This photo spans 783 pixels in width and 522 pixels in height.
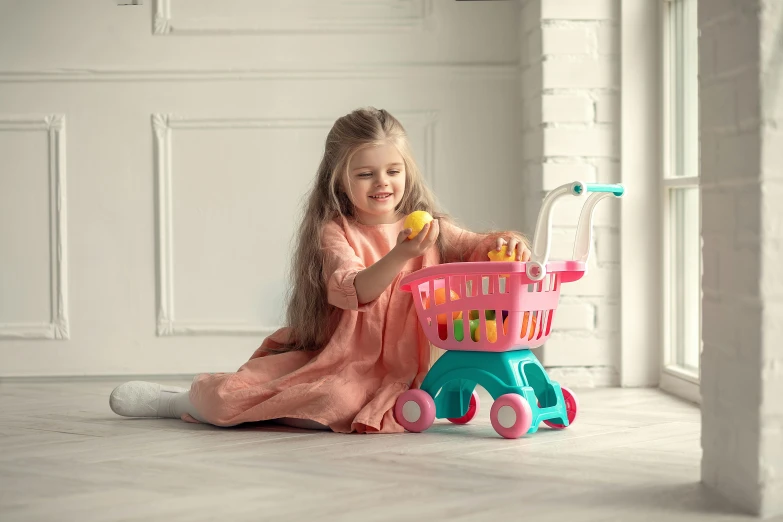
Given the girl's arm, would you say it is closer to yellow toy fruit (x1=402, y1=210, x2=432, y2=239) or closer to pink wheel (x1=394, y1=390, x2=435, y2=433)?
yellow toy fruit (x1=402, y1=210, x2=432, y2=239)

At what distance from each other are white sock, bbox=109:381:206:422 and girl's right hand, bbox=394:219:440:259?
75 cm

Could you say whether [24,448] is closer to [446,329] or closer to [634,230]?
[446,329]

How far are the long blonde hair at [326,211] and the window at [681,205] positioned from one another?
81cm

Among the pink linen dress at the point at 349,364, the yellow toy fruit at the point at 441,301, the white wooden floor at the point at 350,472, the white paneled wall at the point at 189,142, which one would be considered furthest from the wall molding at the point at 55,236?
the yellow toy fruit at the point at 441,301

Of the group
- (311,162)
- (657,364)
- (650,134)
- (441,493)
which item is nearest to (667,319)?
(657,364)

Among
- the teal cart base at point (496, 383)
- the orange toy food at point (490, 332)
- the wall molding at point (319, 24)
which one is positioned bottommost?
the teal cart base at point (496, 383)

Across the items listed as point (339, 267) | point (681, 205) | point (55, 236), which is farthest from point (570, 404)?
point (55, 236)

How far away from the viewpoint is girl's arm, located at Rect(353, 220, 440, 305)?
232 centimetres

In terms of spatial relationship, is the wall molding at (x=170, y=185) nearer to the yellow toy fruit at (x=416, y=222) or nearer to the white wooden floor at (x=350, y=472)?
the white wooden floor at (x=350, y=472)

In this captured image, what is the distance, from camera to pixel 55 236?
3.60 meters

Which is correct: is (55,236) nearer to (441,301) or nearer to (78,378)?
(78,378)

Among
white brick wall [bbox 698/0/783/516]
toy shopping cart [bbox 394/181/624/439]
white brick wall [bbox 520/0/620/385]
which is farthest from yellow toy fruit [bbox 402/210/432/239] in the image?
white brick wall [bbox 520/0/620/385]

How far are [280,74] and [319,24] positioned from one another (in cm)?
22

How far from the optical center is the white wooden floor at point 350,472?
172 cm
